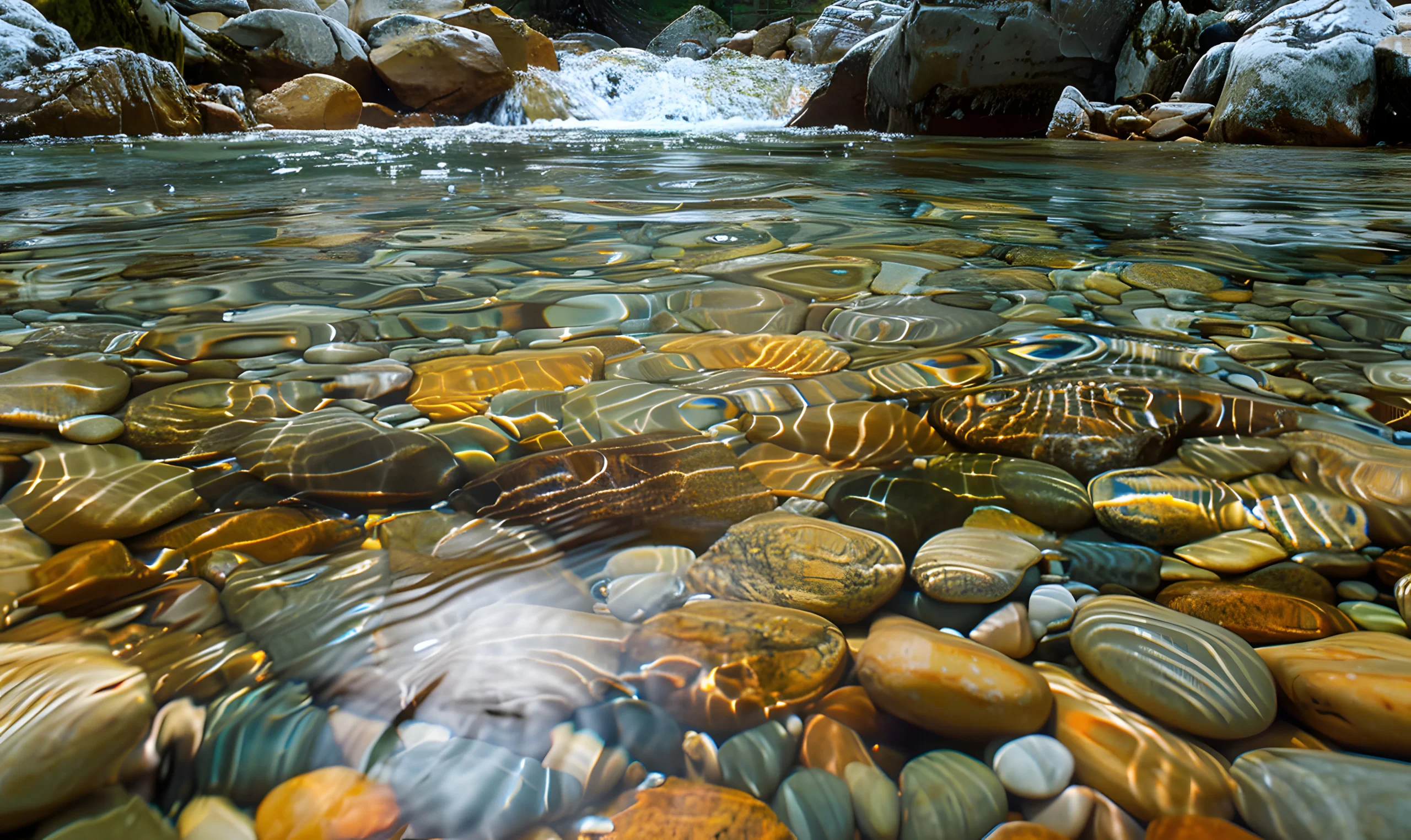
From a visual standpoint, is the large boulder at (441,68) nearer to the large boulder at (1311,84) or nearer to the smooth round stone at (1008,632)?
the large boulder at (1311,84)

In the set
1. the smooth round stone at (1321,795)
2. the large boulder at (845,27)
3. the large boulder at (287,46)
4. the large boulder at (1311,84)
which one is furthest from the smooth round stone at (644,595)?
the large boulder at (845,27)

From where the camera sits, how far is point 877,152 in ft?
22.8

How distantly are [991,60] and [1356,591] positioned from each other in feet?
31.0

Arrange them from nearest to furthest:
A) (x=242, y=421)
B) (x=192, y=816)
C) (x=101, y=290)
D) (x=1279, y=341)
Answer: (x=192, y=816), (x=242, y=421), (x=1279, y=341), (x=101, y=290)

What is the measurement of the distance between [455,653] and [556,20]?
35.8 metres

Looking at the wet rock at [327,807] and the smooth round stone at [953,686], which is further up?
the smooth round stone at [953,686]

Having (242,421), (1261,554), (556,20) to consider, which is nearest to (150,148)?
(242,421)

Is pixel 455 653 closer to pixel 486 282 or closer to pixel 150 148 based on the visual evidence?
Result: pixel 486 282

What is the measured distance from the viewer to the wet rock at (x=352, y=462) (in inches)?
42.4

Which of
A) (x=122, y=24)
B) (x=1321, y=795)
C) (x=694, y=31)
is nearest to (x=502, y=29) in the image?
(x=122, y=24)

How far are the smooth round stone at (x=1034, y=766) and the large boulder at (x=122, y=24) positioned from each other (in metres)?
13.7

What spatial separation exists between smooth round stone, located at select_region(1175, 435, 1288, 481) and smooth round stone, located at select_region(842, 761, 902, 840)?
2.73 feet

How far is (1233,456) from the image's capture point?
1171 millimetres

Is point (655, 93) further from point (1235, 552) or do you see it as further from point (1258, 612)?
point (1258, 612)
